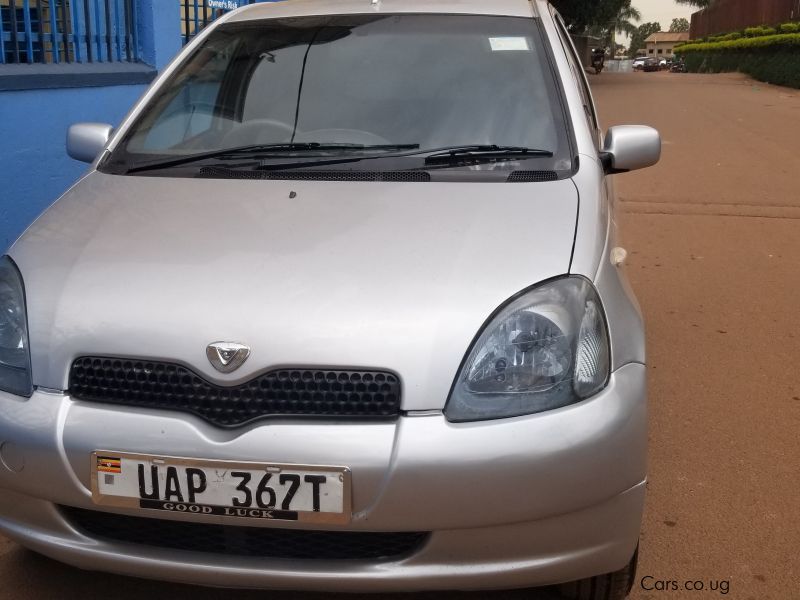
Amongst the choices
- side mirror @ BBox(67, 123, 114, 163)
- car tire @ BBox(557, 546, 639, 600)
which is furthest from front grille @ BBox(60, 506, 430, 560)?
side mirror @ BBox(67, 123, 114, 163)

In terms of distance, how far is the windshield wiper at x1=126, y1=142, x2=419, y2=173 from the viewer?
3.14m

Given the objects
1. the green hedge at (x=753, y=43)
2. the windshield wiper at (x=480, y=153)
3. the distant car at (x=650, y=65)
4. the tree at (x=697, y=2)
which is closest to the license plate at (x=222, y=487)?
the windshield wiper at (x=480, y=153)

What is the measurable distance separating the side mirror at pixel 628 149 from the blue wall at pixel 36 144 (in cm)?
356

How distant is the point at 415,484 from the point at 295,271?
624 mm

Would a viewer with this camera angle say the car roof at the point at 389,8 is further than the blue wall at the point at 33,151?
No

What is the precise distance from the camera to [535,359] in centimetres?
230

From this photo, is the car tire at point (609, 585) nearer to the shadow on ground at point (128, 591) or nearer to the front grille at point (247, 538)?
the shadow on ground at point (128, 591)

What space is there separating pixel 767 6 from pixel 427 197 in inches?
1876

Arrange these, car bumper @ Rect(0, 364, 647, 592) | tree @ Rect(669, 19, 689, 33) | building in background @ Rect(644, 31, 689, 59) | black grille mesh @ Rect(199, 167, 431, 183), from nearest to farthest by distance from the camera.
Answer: car bumper @ Rect(0, 364, 647, 592)
black grille mesh @ Rect(199, 167, 431, 183)
building in background @ Rect(644, 31, 689, 59)
tree @ Rect(669, 19, 689, 33)

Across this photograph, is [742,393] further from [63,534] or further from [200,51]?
[63,534]

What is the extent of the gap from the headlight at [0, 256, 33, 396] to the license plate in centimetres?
31

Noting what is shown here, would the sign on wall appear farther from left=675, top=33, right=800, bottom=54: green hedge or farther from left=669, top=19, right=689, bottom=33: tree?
left=669, top=19, right=689, bottom=33: tree

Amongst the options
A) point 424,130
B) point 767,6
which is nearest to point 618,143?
point 424,130

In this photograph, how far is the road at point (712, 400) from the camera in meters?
2.82
